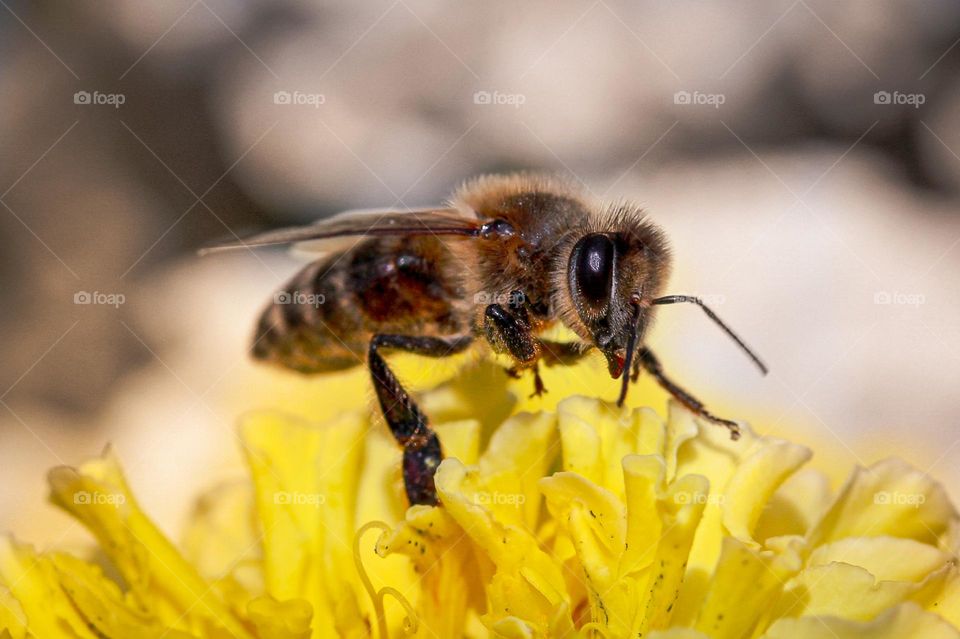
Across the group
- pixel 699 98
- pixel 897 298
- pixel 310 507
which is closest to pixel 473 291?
pixel 310 507

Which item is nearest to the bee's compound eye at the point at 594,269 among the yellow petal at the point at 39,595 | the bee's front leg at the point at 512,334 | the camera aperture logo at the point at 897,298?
the bee's front leg at the point at 512,334

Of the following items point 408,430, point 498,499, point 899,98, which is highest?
point 899,98

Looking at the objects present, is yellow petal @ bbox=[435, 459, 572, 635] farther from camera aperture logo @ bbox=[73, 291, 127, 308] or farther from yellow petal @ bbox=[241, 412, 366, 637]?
camera aperture logo @ bbox=[73, 291, 127, 308]

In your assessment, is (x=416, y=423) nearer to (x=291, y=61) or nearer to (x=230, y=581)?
(x=230, y=581)

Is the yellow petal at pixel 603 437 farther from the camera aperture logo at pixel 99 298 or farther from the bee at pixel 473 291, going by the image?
the camera aperture logo at pixel 99 298

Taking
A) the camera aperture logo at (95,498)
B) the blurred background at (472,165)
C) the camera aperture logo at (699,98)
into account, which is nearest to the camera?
the camera aperture logo at (95,498)

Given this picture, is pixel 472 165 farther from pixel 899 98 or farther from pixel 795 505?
pixel 795 505

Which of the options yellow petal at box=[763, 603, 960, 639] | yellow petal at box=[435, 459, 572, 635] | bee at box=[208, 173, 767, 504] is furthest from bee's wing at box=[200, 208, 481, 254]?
yellow petal at box=[763, 603, 960, 639]
